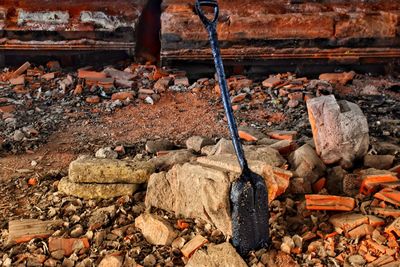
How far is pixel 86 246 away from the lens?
1.85m

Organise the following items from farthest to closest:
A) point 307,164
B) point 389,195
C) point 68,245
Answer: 1. point 307,164
2. point 389,195
3. point 68,245

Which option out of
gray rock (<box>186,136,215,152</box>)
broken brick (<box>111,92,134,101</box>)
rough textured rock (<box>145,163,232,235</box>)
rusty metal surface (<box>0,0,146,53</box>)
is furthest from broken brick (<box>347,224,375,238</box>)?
rusty metal surface (<box>0,0,146,53</box>)

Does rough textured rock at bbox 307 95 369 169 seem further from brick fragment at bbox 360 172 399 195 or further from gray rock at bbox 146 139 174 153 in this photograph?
gray rock at bbox 146 139 174 153

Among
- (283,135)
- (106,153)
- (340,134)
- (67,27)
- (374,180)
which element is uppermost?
(67,27)

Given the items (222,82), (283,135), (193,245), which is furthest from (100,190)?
(283,135)

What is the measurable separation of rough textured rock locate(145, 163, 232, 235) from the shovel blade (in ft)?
0.19

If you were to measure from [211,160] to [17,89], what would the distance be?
3111mm

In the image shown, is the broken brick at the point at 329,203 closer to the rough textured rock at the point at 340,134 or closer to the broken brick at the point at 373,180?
the broken brick at the point at 373,180

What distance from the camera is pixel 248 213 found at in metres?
1.74

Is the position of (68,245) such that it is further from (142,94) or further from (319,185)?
(142,94)

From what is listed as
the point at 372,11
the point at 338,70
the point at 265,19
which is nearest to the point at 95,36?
the point at 265,19

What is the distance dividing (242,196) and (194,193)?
0.93 feet

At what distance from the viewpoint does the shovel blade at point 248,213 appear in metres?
1.72

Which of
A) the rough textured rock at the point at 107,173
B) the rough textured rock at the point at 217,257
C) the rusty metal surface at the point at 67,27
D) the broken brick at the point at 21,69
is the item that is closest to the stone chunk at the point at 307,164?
the rough textured rock at the point at 217,257
